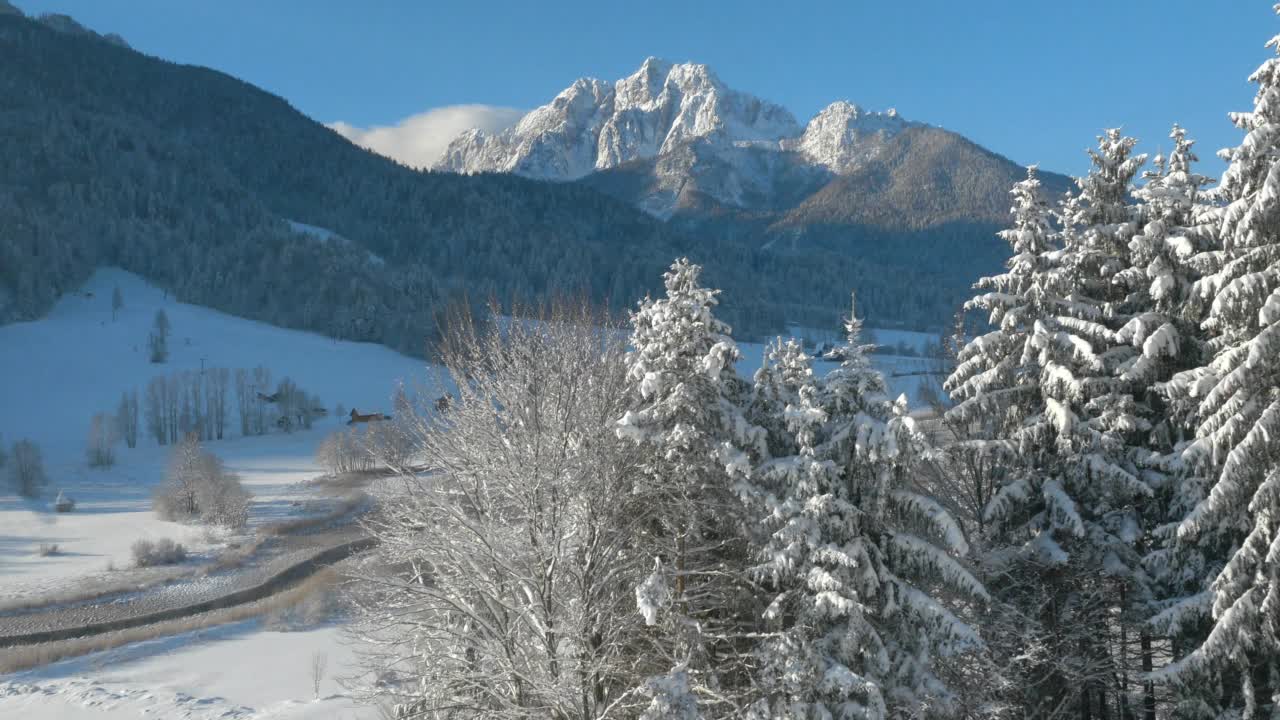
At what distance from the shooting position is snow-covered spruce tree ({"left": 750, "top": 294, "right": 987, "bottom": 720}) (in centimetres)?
1278

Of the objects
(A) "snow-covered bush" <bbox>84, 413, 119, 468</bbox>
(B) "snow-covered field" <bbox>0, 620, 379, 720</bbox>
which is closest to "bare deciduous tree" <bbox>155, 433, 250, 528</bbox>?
(A) "snow-covered bush" <bbox>84, 413, 119, 468</bbox>

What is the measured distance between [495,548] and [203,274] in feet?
604

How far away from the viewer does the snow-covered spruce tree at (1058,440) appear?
1491 centimetres

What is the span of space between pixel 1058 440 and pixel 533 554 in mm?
9386

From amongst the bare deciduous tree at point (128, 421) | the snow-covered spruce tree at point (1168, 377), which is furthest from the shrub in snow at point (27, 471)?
the snow-covered spruce tree at point (1168, 377)

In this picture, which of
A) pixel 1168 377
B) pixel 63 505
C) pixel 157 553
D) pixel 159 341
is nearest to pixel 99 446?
pixel 63 505

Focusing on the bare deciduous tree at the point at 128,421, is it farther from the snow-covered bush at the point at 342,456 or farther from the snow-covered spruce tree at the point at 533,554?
the snow-covered spruce tree at the point at 533,554

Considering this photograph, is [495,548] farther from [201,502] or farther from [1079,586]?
[201,502]

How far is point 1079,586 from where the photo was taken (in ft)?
52.5

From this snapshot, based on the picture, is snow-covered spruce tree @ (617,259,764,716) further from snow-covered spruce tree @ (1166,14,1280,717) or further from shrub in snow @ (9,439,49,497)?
shrub in snow @ (9,439,49,497)

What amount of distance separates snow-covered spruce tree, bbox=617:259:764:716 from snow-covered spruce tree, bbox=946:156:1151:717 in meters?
4.40

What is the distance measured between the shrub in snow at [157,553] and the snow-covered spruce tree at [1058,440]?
169ft

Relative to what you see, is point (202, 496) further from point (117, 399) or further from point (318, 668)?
point (117, 399)

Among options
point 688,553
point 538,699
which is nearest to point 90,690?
point 538,699
